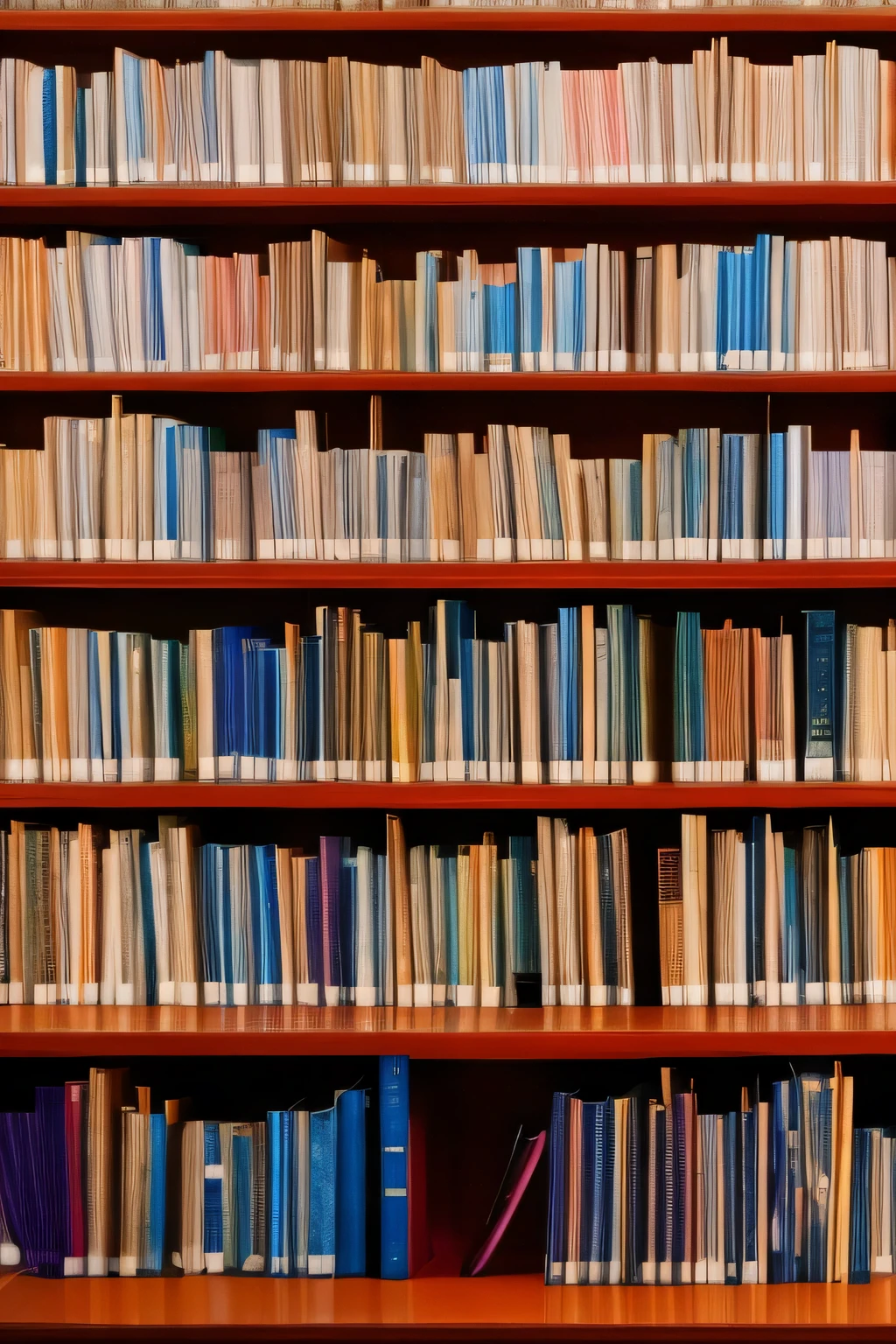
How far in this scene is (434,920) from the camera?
2.10 meters

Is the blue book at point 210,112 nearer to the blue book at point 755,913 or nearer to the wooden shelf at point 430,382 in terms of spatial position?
the wooden shelf at point 430,382

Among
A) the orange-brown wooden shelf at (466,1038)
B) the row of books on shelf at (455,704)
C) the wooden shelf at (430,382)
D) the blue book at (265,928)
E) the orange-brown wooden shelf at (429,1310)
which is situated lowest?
the orange-brown wooden shelf at (429,1310)

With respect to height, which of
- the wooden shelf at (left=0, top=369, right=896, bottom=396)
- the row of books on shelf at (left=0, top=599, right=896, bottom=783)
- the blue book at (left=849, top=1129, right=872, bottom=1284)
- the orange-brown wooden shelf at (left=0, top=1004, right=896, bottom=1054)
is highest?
the wooden shelf at (left=0, top=369, right=896, bottom=396)

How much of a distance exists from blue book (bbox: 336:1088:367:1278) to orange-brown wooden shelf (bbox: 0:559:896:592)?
91 centimetres

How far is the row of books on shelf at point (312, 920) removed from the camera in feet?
6.85

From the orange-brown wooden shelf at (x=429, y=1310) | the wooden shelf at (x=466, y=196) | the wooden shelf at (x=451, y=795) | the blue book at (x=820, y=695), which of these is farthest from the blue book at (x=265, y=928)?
the wooden shelf at (x=466, y=196)

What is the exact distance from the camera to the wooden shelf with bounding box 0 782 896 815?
6.70ft

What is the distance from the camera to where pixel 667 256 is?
2.10 meters

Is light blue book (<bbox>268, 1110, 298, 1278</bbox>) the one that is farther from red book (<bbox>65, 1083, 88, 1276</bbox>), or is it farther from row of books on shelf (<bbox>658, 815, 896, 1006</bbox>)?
row of books on shelf (<bbox>658, 815, 896, 1006</bbox>)

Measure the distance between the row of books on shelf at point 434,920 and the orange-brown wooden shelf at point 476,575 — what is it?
0.43 metres

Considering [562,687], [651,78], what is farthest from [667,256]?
[562,687]

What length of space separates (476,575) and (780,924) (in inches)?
32.6

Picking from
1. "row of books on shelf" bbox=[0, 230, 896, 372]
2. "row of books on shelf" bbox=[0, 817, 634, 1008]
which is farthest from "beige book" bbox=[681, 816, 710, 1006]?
"row of books on shelf" bbox=[0, 230, 896, 372]

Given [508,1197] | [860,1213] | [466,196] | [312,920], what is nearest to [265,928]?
[312,920]
